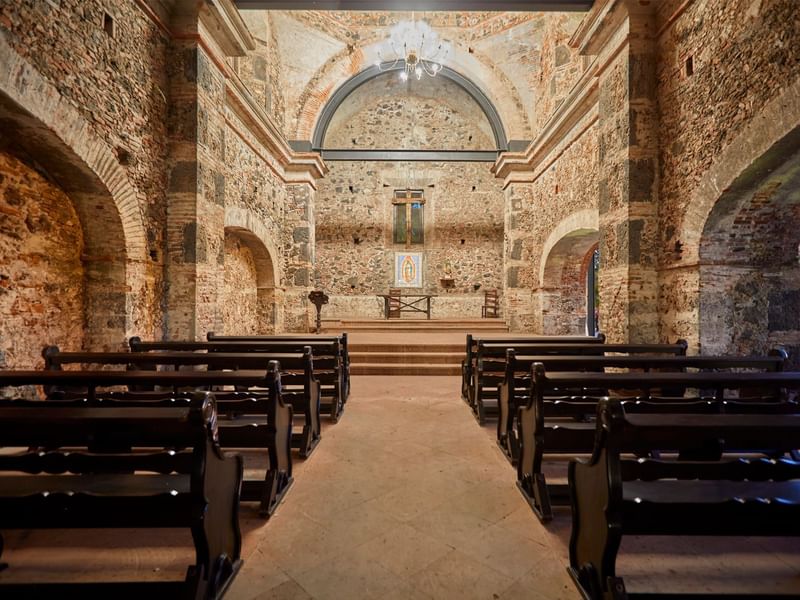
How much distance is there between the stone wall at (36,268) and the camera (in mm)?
3428

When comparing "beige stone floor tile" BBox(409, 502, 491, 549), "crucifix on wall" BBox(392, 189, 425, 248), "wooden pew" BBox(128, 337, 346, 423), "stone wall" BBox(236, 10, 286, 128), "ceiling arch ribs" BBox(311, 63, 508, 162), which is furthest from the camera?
"crucifix on wall" BBox(392, 189, 425, 248)

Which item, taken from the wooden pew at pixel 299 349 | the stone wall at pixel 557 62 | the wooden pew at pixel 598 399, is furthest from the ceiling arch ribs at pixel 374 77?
the wooden pew at pixel 598 399

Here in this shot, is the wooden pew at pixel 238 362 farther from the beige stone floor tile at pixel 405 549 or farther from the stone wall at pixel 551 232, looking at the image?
the stone wall at pixel 551 232

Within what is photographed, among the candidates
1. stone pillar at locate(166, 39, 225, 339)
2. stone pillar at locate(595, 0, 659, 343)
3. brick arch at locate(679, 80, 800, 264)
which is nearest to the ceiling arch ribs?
stone pillar at locate(166, 39, 225, 339)

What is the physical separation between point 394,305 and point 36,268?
30.4 ft

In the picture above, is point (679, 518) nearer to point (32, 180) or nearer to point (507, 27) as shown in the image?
point (32, 180)

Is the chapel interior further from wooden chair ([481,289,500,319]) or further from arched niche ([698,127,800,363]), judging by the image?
wooden chair ([481,289,500,319])

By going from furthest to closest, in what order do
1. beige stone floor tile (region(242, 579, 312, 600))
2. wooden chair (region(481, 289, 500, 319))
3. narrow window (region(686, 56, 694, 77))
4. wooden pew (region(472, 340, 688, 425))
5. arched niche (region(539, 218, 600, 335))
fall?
wooden chair (region(481, 289, 500, 319)), arched niche (region(539, 218, 600, 335)), narrow window (region(686, 56, 694, 77)), wooden pew (region(472, 340, 688, 425)), beige stone floor tile (region(242, 579, 312, 600))

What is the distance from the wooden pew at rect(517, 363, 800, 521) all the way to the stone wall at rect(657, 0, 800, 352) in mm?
2054

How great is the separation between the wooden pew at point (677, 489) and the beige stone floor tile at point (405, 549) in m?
0.64

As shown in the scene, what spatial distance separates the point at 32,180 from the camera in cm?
364

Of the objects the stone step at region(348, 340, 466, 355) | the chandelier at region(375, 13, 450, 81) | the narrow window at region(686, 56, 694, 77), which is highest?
the chandelier at region(375, 13, 450, 81)

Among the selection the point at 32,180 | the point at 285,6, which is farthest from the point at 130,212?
the point at 285,6

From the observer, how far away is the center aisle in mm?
1644
